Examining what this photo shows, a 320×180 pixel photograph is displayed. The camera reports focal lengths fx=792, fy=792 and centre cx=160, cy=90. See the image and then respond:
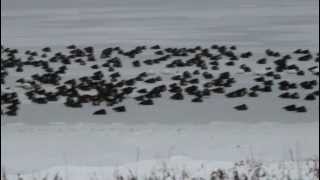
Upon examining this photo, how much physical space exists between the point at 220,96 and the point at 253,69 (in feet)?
7.04

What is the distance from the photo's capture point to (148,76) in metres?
11.0

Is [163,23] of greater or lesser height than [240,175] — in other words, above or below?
above

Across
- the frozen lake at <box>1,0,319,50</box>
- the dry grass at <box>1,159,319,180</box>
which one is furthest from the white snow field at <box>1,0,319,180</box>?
the frozen lake at <box>1,0,319,50</box>

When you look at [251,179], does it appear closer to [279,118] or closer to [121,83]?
[279,118]

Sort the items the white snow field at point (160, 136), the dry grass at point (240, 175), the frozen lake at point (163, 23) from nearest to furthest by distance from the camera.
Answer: the dry grass at point (240, 175) < the white snow field at point (160, 136) < the frozen lake at point (163, 23)

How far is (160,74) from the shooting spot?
11102mm

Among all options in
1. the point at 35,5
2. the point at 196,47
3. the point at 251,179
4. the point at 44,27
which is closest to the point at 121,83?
the point at 196,47

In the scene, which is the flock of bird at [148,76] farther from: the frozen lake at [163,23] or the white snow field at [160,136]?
the frozen lake at [163,23]

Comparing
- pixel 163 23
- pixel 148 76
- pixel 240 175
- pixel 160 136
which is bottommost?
pixel 240 175

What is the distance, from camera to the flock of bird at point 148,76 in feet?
30.3

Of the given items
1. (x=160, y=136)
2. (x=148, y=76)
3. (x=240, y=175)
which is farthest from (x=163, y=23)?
(x=240, y=175)

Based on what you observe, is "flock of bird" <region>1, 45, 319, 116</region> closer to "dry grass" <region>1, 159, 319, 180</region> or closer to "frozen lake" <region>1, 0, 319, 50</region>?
"frozen lake" <region>1, 0, 319, 50</region>

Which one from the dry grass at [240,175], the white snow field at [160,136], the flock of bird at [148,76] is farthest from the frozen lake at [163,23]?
the dry grass at [240,175]

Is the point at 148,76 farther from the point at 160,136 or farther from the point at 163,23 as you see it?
the point at 163,23
